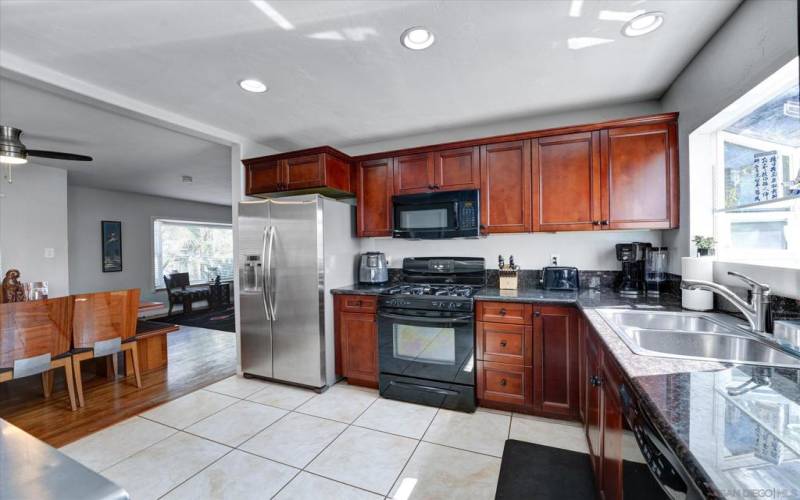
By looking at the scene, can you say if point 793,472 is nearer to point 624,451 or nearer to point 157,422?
point 624,451

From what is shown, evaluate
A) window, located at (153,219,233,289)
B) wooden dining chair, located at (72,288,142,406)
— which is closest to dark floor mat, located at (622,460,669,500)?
wooden dining chair, located at (72,288,142,406)

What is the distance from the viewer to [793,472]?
2.04 ft

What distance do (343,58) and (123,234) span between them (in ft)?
21.8

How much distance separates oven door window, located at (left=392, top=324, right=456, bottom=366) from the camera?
106 inches

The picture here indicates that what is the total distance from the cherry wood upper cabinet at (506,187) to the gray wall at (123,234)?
688 centimetres

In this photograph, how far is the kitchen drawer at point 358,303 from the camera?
118 inches

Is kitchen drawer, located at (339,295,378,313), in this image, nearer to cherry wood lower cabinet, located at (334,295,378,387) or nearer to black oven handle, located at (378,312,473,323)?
cherry wood lower cabinet, located at (334,295,378,387)

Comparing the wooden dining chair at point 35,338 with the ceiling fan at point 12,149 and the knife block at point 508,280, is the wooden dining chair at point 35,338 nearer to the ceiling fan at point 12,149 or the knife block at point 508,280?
the ceiling fan at point 12,149

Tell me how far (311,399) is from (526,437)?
1.71 metres

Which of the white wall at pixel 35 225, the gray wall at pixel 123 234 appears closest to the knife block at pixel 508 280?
the white wall at pixel 35 225

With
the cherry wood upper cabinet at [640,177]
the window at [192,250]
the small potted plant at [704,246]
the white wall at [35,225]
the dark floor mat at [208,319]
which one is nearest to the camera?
the small potted plant at [704,246]

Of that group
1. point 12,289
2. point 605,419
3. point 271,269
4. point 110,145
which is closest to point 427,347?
point 605,419

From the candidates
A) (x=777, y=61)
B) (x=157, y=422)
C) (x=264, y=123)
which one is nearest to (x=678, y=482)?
(x=777, y=61)

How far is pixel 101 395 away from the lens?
10.1ft
